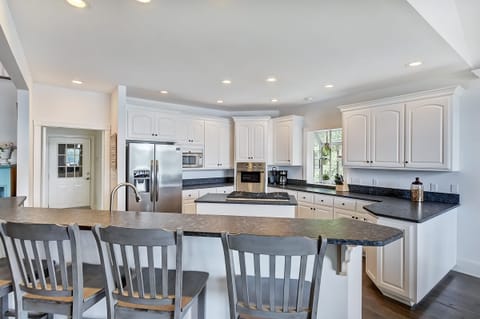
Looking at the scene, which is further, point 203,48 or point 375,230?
point 203,48

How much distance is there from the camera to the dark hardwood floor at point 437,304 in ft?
8.33

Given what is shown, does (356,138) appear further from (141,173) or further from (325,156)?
(141,173)

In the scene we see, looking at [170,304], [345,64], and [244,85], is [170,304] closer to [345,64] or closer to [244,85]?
[345,64]

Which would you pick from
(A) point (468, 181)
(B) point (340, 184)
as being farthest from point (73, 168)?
(A) point (468, 181)

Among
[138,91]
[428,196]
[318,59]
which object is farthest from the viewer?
[138,91]

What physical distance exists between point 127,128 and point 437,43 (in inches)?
169

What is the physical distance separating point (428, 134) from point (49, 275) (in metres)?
4.08

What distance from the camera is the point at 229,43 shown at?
2539 mm

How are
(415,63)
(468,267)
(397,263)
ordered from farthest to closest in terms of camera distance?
(468,267) → (415,63) → (397,263)

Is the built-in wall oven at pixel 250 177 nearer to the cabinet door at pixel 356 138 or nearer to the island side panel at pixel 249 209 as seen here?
the cabinet door at pixel 356 138

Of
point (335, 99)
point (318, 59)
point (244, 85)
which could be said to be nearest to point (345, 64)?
point (318, 59)

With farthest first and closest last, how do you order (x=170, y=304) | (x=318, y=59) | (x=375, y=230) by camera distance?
(x=318, y=59) → (x=375, y=230) → (x=170, y=304)

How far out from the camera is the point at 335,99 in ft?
16.2

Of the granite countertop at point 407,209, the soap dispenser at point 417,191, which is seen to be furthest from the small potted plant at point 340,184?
the soap dispenser at point 417,191
